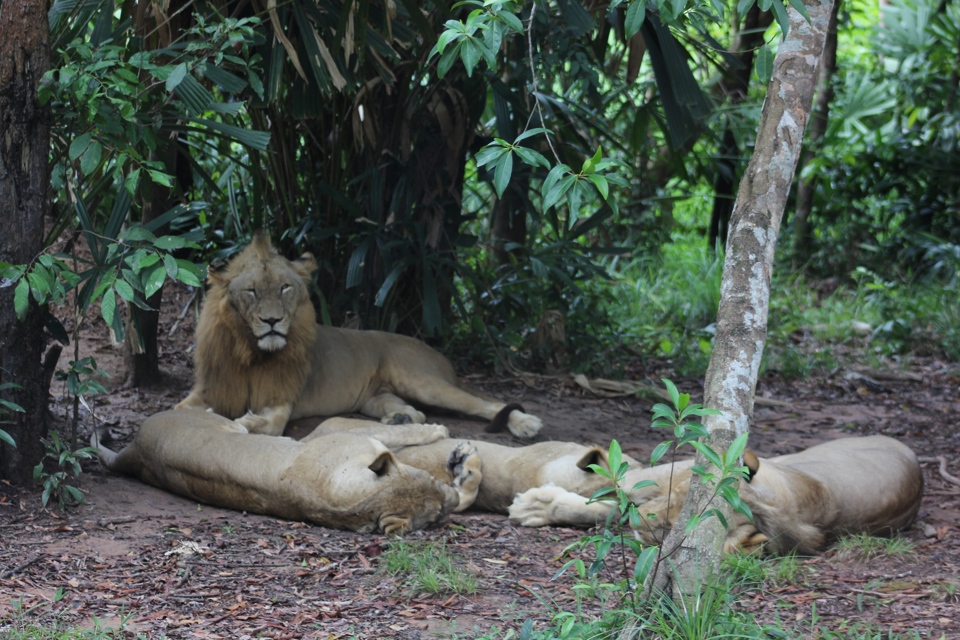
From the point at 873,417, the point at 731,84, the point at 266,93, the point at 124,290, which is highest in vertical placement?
the point at 731,84

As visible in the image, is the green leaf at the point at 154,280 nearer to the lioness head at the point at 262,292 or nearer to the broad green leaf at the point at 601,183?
the lioness head at the point at 262,292

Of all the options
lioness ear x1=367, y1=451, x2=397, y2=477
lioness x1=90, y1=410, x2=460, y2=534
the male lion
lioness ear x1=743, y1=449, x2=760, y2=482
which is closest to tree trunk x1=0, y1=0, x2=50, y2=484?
lioness x1=90, y1=410, x2=460, y2=534

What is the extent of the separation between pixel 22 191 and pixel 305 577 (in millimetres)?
1919

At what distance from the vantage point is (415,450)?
4586 mm

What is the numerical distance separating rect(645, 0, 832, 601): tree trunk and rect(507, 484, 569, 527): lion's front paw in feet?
4.29

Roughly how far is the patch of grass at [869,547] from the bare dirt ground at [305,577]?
3 cm

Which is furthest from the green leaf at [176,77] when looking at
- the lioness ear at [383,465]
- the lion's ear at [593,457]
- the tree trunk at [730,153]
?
the tree trunk at [730,153]

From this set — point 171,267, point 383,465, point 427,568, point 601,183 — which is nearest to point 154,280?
point 171,267

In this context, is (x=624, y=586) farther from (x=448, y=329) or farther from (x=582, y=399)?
(x=448, y=329)

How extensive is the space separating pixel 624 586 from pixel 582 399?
3.68 meters

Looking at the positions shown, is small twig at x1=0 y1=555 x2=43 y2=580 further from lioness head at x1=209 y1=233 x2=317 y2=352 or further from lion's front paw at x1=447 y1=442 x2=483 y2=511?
lioness head at x1=209 y1=233 x2=317 y2=352

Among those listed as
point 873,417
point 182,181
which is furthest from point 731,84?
point 182,181

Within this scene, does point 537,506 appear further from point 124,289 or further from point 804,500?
point 124,289

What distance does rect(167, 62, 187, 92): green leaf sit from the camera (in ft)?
12.5
